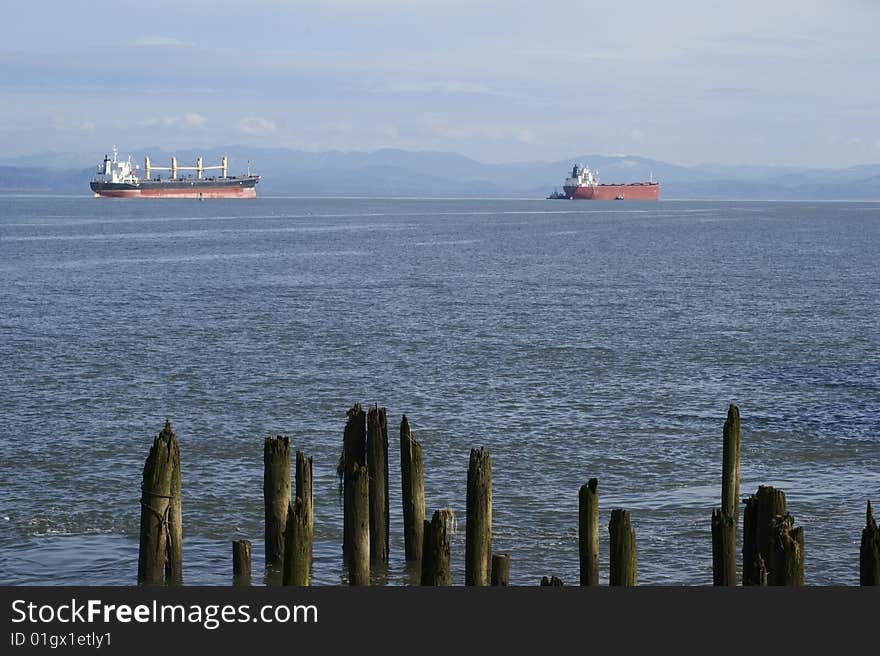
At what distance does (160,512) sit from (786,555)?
354 inches

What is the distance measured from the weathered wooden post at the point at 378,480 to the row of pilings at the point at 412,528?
0.02 metres

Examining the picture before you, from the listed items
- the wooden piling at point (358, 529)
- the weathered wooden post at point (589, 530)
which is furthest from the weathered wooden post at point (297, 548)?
the weathered wooden post at point (589, 530)

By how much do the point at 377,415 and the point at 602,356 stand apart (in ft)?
90.6

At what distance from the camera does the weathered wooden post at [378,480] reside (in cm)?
2077

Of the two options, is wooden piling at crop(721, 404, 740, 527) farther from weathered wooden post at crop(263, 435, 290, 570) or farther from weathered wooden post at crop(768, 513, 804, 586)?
weathered wooden post at crop(263, 435, 290, 570)

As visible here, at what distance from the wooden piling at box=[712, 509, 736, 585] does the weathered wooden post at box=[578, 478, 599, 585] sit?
171cm

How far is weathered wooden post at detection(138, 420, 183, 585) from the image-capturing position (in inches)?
756

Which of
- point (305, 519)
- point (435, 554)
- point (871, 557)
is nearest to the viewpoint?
point (871, 557)

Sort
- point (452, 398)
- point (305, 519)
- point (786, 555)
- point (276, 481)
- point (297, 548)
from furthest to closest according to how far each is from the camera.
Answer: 1. point (452, 398)
2. point (276, 481)
3. point (305, 519)
4. point (297, 548)
5. point (786, 555)

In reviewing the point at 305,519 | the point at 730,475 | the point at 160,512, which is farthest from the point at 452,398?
the point at 305,519

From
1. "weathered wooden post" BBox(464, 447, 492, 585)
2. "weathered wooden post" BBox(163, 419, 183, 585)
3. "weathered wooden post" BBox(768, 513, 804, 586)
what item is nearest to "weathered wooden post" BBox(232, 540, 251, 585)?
"weathered wooden post" BBox(163, 419, 183, 585)

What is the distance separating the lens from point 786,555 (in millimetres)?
16297

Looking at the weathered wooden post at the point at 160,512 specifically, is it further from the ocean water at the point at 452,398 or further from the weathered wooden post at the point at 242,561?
the ocean water at the point at 452,398

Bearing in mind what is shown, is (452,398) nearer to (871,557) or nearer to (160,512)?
(160,512)
